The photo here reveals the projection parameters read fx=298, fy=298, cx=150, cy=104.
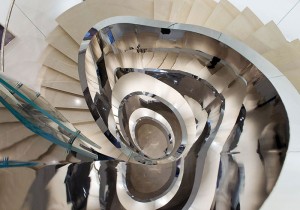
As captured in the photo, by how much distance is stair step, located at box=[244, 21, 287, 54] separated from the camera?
2584 mm

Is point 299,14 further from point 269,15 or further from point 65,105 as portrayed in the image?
point 65,105

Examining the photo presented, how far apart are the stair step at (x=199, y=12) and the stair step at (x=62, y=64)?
47.0 inches

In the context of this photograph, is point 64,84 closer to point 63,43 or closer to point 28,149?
point 63,43

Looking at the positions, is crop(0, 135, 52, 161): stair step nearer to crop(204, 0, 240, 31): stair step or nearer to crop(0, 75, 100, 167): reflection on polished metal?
crop(0, 75, 100, 167): reflection on polished metal

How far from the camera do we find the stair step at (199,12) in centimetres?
288

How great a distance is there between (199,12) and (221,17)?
0.22m

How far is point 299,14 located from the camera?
3.21 meters

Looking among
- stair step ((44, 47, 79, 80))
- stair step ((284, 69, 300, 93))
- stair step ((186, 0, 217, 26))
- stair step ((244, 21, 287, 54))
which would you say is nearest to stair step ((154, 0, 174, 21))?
stair step ((186, 0, 217, 26))

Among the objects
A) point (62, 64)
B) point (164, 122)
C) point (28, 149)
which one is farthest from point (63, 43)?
point (28, 149)

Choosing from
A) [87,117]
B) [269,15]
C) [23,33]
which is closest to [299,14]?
[269,15]

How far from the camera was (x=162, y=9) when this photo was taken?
9.68ft

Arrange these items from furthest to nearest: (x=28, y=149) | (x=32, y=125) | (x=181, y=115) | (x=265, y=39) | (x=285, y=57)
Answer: (x=181, y=115) < (x=265, y=39) < (x=285, y=57) < (x=32, y=125) < (x=28, y=149)

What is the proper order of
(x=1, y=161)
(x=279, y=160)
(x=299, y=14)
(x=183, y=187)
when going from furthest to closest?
(x=299, y=14) < (x=183, y=187) < (x=279, y=160) < (x=1, y=161)

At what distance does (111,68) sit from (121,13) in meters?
0.55
